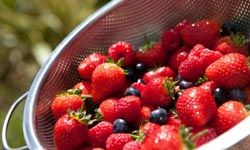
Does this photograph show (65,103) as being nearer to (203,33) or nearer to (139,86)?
(139,86)

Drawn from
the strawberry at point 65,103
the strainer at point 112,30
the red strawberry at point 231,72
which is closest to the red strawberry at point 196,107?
the red strawberry at point 231,72

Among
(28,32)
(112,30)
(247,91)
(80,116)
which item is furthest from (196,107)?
(28,32)

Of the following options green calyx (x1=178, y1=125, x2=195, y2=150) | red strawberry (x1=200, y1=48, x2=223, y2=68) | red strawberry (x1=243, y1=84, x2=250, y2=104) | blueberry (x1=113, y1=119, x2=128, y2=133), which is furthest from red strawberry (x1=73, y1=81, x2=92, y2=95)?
green calyx (x1=178, y1=125, x2=195, y2=150)

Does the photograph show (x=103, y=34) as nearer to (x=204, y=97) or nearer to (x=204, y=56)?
(x=204, y=56)

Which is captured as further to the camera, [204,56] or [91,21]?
[91,21]

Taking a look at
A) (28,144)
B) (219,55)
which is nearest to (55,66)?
(28,144)

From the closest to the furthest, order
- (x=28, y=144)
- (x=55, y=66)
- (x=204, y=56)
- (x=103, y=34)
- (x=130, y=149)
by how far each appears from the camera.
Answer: (x=130, y=149)
(x=28, y=144)
(x=204, y=56)
(x=55, y=66)
(x=103, y=34)

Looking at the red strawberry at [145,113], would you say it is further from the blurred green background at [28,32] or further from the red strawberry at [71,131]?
the blurred green background at [28,32]

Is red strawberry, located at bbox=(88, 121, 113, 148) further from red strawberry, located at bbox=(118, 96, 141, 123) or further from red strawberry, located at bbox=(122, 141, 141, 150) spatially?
red strawberry, located at bbox=(122, 141, 141, 150)
